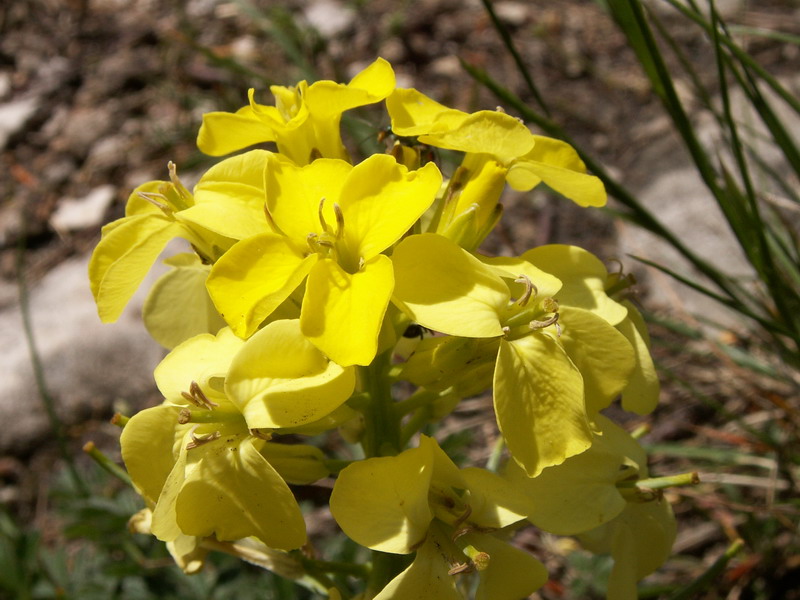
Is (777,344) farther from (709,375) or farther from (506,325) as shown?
(506,325)

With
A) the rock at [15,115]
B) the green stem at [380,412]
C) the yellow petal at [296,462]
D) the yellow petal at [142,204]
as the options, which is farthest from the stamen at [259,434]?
the rock at [15,115]

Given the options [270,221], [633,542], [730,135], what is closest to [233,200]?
[270,221]

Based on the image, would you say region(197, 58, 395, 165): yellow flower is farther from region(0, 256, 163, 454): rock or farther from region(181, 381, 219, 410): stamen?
region(0, 256, 163, 454): rock

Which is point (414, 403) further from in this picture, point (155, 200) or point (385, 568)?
point (155, 200)

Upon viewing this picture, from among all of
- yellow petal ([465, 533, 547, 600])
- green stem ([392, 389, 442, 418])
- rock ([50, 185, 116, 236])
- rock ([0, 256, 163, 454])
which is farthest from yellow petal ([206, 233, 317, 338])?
rock ([50, 185, 116, 236])

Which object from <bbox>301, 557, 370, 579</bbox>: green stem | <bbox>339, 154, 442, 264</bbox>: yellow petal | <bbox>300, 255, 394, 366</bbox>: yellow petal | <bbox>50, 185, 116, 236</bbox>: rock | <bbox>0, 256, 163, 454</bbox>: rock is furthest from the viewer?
<bbox>50, 185, 116, 236</bbox>: rock

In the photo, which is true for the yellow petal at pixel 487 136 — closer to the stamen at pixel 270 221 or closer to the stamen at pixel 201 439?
the stamen at pixel 270 221

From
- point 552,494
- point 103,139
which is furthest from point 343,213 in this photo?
point 103,139
